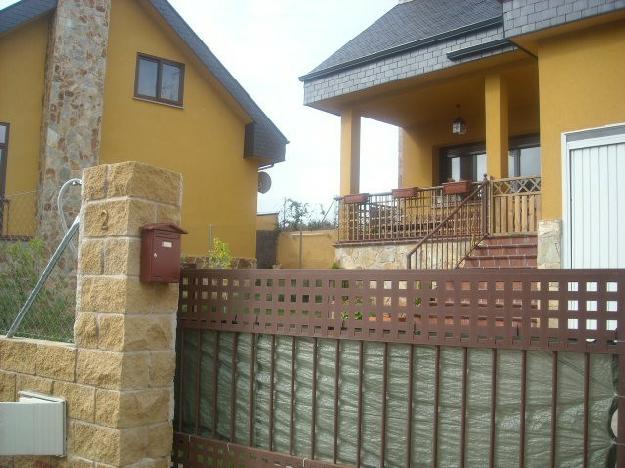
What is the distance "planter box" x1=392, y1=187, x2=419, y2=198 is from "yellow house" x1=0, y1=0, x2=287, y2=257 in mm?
5329

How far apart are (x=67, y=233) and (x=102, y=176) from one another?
618 millimetres

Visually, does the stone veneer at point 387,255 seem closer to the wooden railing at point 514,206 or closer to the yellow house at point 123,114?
the wooden railing at point 514,206

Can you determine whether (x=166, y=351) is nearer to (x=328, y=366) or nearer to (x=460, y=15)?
(x=328, y=366)

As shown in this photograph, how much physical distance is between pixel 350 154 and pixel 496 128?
126 inches

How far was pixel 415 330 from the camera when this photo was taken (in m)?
3.72

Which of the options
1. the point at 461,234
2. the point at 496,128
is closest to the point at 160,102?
the point at 496,128

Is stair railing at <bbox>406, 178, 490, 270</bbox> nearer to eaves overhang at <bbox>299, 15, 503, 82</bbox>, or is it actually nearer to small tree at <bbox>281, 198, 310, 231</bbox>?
eaves overhang at <bbox>299, 15, 503, 82</bbox>

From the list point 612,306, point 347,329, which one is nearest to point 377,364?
point 347,329

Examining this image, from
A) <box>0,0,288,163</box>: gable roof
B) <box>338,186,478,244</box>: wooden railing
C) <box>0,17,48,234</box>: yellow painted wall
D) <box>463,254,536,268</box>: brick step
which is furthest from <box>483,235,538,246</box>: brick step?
<box>0,17,48,234</box>: yellow painted wall

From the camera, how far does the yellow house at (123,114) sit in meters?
13.0

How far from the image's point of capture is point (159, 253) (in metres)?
4.37

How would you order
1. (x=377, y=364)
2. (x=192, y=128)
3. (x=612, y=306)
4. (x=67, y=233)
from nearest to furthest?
1. (x=612, y=306)
2. (x=377, y=364)
3. (x=67, y=233)
4. (x=192, y=128)

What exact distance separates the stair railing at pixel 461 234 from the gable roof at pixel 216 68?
23.7ft

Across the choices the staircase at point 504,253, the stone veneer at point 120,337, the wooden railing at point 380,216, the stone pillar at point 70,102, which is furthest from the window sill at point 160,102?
the stone veneer at point 120,337
